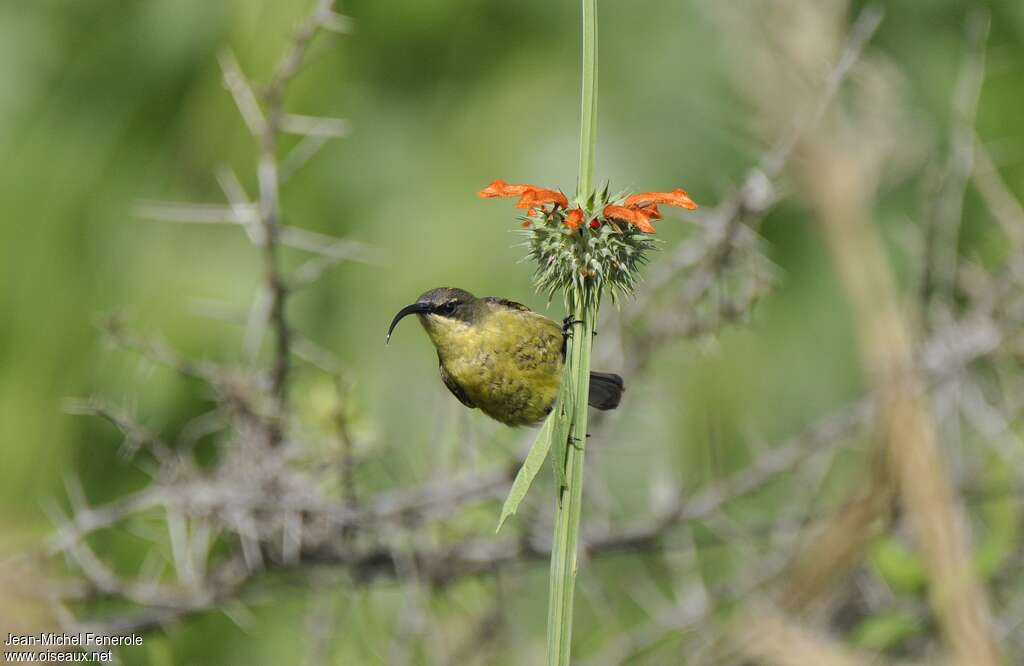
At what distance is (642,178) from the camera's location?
4754 mm

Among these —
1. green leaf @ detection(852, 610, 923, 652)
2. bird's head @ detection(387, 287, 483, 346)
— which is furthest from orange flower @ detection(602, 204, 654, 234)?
green leaf @ detection(852, 610, 923, 652)

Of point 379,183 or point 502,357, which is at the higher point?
point 379,183

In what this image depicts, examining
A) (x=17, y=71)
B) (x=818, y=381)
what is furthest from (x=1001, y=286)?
(x=17, y=71)

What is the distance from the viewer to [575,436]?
4.57ft

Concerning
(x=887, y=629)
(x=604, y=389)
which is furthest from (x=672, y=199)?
(x=887, y=629)

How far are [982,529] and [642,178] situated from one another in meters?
1.88

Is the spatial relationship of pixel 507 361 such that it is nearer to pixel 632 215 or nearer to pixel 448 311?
pixel 448 311

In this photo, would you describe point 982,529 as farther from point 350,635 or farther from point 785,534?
point 350,635

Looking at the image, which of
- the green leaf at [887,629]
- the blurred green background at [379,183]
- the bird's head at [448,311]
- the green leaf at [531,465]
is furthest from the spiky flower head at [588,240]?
the blurred green background at [379,183]

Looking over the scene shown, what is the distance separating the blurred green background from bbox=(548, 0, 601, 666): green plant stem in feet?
8.07

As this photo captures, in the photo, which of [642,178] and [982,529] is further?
[642,178]

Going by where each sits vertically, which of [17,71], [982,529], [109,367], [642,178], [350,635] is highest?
[17,71]

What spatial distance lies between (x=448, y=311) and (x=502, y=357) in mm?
156

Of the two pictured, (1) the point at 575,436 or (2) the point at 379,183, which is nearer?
(1) the point at 575,436
